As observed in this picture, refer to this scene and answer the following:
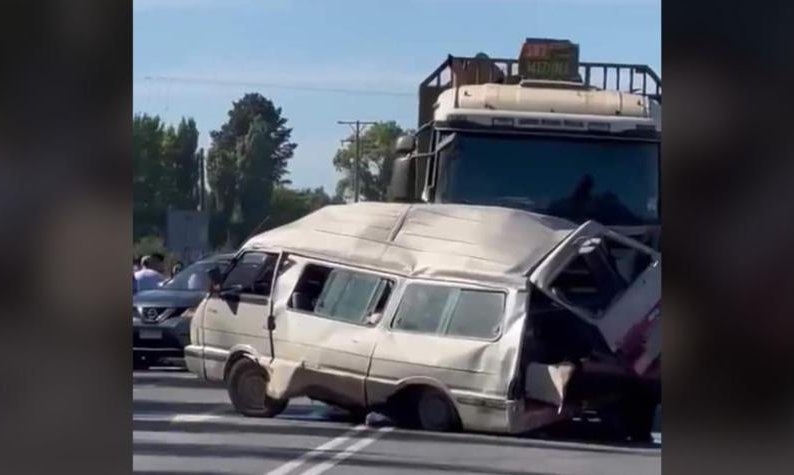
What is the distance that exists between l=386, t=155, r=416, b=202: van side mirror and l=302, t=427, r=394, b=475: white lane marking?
2.20 feet

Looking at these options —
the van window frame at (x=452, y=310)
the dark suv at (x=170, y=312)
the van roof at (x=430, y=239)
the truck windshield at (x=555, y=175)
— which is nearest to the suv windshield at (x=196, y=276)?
the dark suv at (x=170, y=312)

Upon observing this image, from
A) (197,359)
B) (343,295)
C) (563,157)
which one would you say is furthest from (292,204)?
(563,157)

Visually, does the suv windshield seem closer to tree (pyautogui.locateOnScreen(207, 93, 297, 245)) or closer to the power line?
tree (pyautogui.locateOnScreen(207, 93, 297, 245))

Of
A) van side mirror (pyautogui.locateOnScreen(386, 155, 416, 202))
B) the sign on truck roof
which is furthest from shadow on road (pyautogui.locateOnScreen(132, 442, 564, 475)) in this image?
the sign on truck roof

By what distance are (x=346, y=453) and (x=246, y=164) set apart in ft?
2.92

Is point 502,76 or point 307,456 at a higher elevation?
point 502,76

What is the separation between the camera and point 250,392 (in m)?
3.73

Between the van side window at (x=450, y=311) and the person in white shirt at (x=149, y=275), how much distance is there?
704 mm

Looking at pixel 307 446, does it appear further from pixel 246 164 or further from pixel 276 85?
pixel 276 85

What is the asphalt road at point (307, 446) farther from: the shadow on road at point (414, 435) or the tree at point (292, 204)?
the tree at point (292, 204)

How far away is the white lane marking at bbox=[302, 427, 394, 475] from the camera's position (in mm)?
3639
